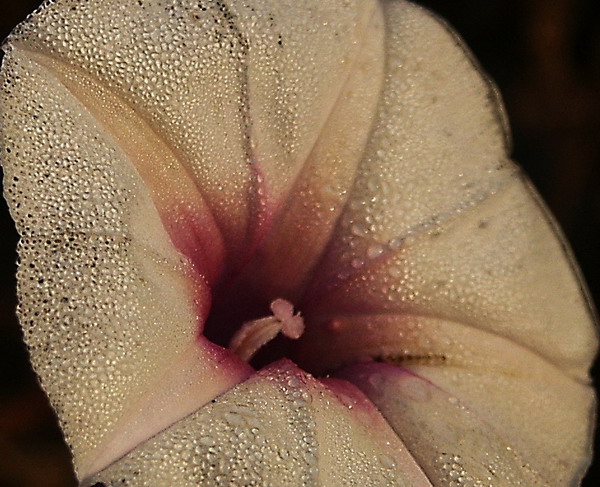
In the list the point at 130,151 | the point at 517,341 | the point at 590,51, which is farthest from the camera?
the point at 590,51

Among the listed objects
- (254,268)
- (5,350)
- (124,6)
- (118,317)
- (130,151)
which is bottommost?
(5,350)

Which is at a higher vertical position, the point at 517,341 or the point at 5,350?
the point at 517,341

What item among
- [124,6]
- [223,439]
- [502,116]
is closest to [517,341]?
[502,116]

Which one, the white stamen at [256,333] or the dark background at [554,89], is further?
the dark background at [554,89]

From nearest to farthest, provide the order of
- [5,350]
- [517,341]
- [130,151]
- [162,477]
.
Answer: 1. [162,477]
2. [130,151]
3. [517,341]
4. [5,350]

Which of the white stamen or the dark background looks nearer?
the white stamen

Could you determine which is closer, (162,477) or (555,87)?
(162,477)

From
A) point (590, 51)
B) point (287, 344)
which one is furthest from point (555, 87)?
point (287, 344)

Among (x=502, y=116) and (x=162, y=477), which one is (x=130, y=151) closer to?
(x=162, y=477)

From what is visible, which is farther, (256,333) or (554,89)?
(554,89)
